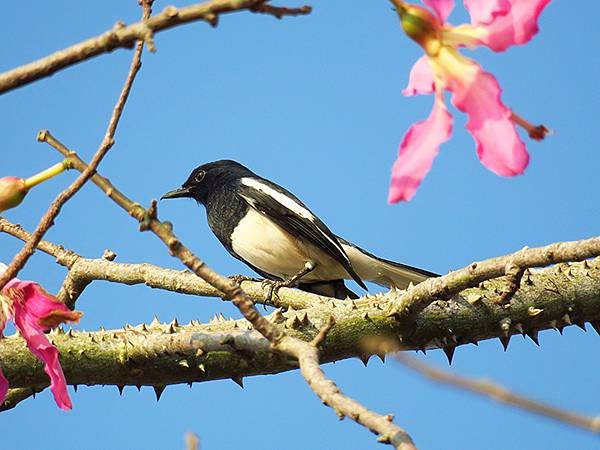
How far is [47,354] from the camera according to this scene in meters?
2.07

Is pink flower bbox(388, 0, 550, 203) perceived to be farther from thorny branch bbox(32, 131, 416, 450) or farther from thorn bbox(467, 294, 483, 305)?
thorn bbox(467, 294, 483, 305)

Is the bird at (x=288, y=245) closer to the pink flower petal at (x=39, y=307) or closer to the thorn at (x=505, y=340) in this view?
the thorn at (x=505, y=340)

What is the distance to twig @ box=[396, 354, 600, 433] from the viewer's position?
974 millimetres

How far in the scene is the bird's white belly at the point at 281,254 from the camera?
8.00m

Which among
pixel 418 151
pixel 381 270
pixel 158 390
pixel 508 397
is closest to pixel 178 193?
pixel 381 270

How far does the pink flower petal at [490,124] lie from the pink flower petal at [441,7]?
98 millimetres

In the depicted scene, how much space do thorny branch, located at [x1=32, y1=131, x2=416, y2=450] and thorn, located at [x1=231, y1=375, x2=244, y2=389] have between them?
135 centimetres

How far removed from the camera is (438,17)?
1.55 m

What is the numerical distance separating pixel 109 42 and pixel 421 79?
0.51 meters

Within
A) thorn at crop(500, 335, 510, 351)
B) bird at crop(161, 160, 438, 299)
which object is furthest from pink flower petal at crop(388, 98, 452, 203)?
bird at crop(161, 160, 438, 299)

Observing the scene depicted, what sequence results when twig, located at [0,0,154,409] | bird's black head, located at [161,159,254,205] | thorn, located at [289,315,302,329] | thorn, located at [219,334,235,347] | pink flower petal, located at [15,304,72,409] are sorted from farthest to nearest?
1. bird's black head, located at [161,159,254,205]
2. thorn, located at [289,315,302,329]
3. thorn, located at [219,334,235,347]
4. pink flower petal, located at [15,304,72,409]
5. twig, located at [0,0,154,409]

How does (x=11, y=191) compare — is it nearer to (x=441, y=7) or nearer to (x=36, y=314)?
(x=36, y=314)

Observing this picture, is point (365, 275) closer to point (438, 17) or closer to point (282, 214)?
point (282, 214)

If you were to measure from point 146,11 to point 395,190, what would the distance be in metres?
0.72
